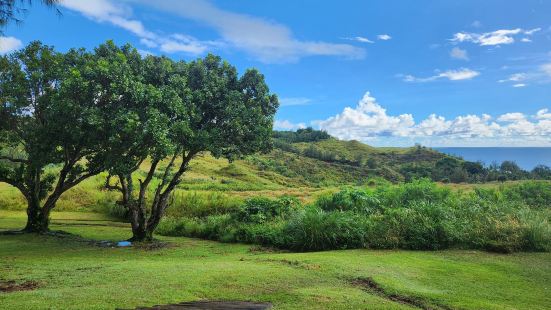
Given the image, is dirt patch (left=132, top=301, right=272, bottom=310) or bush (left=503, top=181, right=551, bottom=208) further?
bush (left=503, top=181, right=551, bottom=208)

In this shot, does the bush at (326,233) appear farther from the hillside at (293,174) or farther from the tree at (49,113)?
the hillside at (293,174)

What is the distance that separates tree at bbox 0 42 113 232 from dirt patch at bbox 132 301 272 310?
9.23 m

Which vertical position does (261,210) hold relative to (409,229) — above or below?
above

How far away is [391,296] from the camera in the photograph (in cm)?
864

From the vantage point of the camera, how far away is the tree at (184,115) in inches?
583

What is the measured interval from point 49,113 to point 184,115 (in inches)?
180

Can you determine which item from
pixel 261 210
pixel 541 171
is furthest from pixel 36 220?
pixel 541 171

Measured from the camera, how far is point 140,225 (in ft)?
58.6

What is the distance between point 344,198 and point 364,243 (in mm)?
6048

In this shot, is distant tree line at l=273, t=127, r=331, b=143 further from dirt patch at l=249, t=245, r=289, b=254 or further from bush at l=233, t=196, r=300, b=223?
dirt patch at l=249, t=245, r=289, b=254

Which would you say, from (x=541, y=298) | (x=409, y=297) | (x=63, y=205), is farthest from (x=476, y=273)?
(x=63, y=205)

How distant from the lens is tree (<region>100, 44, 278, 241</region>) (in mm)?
14797

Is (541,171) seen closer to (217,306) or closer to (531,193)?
(531,193)

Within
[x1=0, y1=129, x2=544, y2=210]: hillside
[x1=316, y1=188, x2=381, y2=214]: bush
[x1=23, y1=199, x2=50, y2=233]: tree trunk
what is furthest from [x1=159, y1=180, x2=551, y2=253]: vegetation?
[x1=0, y1=129, x2=544, y2=210]: hillside
